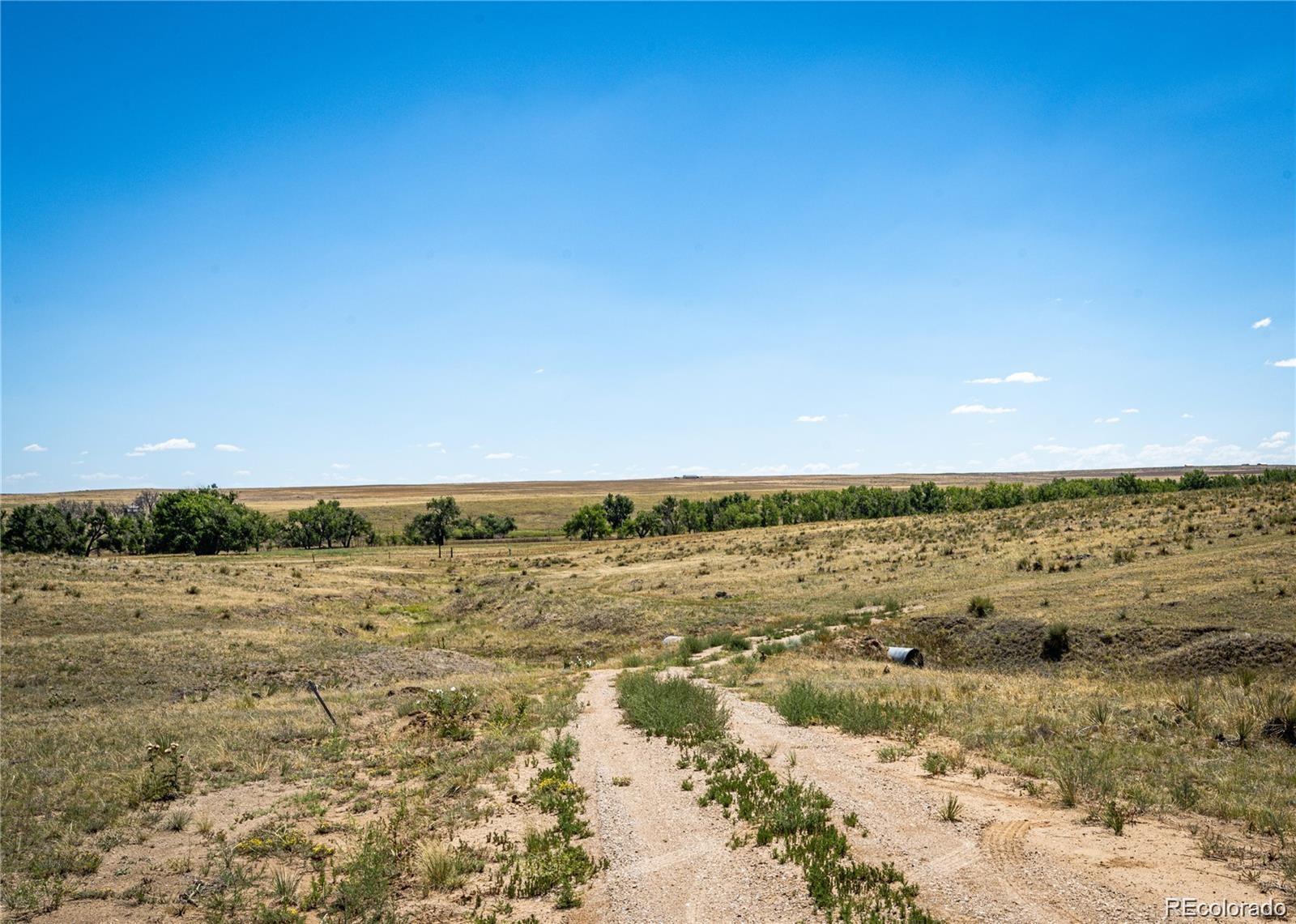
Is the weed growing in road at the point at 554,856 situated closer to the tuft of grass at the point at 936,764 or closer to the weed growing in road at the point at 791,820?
the weed growing in road at the point at 791,820

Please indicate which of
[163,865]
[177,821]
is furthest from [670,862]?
[177,821]

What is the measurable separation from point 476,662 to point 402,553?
8385 centimetres

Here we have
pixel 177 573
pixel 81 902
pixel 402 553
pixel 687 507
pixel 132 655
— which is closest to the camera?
pixel 81 902

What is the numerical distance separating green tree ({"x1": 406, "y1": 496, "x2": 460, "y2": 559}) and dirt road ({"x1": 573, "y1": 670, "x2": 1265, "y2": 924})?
5143 inches

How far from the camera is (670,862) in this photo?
8797 millimetres

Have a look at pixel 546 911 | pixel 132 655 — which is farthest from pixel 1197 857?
pixel 132 655

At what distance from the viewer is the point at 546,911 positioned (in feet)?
25.7

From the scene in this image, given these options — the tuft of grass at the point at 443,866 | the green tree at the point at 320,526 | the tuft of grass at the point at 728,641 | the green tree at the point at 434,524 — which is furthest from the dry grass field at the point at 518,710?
the green tree at the point at 320,526

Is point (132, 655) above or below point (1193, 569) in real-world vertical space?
below

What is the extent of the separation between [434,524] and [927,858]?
5406 inches

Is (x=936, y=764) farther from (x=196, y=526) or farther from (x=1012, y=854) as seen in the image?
(x=196, y=526)

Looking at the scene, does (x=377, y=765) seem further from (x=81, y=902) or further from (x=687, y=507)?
(x=687, y=507)

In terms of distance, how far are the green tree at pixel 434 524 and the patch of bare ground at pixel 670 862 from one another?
128878mm

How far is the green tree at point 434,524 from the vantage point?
136525 mm
